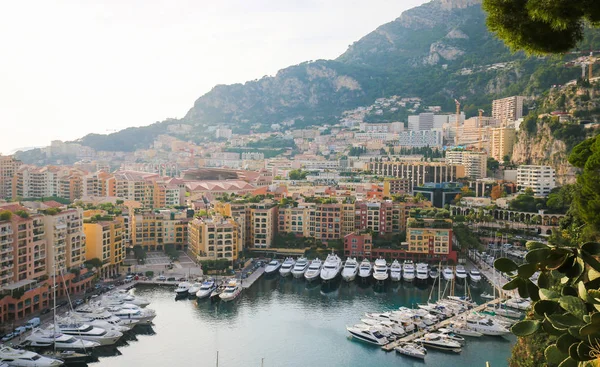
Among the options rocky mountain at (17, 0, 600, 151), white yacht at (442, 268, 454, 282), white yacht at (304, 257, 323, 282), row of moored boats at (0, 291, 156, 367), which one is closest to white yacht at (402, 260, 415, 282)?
white yacht at (442, 268, 454, 282)

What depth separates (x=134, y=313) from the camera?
49.1 ft

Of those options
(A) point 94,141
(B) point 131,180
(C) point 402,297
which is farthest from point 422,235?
(A) point 94,141

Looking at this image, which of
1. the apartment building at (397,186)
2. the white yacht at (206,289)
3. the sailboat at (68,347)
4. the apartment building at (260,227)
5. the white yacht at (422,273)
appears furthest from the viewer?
the apartment building at (397,186)

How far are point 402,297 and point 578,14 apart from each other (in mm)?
14610

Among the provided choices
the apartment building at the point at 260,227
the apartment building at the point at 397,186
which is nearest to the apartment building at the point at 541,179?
the apartment building at the point at 397,186

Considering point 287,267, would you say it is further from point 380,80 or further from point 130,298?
point 380,80

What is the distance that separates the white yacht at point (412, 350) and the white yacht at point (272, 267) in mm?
7880

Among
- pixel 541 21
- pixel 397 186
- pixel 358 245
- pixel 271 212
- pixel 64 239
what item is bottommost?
pixel 358 245

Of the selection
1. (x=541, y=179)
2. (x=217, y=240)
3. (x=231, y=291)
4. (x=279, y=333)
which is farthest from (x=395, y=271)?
(x=541, y=179)

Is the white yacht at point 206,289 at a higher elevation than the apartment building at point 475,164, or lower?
lower

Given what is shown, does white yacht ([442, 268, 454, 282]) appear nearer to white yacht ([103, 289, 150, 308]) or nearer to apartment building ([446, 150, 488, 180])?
white yacht ([103, 289, 150, 308])

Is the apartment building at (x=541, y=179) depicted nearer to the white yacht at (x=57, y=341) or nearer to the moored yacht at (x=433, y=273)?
the moored yacht at (x=433, y=273)

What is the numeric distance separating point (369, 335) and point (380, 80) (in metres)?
60.2

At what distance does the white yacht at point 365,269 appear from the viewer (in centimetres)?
1956
